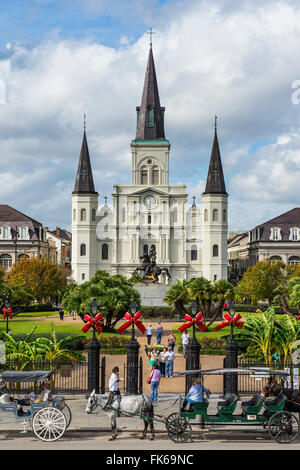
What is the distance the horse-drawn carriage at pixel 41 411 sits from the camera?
13.9 m

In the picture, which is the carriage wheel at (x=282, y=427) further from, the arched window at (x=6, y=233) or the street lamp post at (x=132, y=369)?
the arched window at (x=6, y=233)

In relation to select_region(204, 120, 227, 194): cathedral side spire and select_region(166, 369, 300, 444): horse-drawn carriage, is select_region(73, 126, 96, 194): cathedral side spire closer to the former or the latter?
select_region(204, 120, 227, 194): cathedral side spire

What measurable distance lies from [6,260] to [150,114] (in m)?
33.2

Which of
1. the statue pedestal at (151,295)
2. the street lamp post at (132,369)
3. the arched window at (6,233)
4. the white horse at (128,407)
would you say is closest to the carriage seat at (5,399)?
the white horse at (128,407)

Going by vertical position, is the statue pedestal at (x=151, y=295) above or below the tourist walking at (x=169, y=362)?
above

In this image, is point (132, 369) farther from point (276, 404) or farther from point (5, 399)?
point (276, 404)

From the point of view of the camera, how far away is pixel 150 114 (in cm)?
9494

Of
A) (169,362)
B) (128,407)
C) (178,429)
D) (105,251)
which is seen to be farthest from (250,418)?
(105,251)

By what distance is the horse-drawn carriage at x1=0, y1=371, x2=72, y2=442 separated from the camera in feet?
45.5

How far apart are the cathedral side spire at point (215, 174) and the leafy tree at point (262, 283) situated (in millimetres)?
20817

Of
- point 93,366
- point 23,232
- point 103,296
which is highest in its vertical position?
point 23,232

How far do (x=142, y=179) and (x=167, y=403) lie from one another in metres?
75.4

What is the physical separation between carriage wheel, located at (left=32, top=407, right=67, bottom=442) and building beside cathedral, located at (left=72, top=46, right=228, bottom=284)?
242ft

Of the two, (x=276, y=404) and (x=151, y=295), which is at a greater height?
(x=151, y=295)
